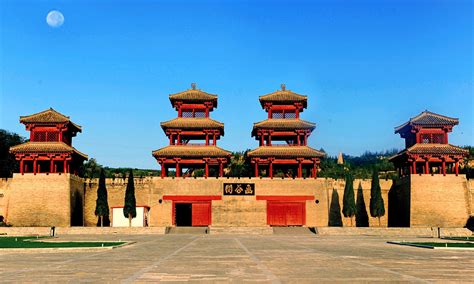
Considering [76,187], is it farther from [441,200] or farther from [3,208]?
[441,200]

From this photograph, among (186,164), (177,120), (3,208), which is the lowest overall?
(3,208)

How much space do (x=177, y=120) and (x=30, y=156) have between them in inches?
516

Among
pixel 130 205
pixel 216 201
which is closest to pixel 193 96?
pixel 216 201

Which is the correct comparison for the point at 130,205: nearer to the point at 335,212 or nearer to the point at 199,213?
the point at 199,213

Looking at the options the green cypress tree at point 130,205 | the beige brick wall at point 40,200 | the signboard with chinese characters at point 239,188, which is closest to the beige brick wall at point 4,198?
the beige brick wall at point 40,200

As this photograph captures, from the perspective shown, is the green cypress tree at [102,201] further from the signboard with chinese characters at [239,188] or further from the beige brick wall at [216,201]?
the signboard with chinese characters at [239,188]

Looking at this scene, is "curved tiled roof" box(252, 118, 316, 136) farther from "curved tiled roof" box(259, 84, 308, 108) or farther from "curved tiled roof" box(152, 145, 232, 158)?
"curved tiled roof" box(152, 145, 232, 158)

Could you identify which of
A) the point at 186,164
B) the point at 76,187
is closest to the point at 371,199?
the point at 186,164

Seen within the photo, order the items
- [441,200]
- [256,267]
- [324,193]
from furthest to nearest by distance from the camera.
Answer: [324,193] < [441,200] < [256,267]

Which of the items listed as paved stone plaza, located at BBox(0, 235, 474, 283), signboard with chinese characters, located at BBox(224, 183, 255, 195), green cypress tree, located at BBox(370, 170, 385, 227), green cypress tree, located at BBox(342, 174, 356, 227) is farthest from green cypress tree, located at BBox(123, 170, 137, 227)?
paved stone plaza, located at BBox(0, 235, 474, 283)

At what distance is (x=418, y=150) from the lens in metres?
46.5

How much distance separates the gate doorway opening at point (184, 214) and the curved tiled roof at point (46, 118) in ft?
40.1

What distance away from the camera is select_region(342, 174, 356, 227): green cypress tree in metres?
46.4

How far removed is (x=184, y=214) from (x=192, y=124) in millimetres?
8243
